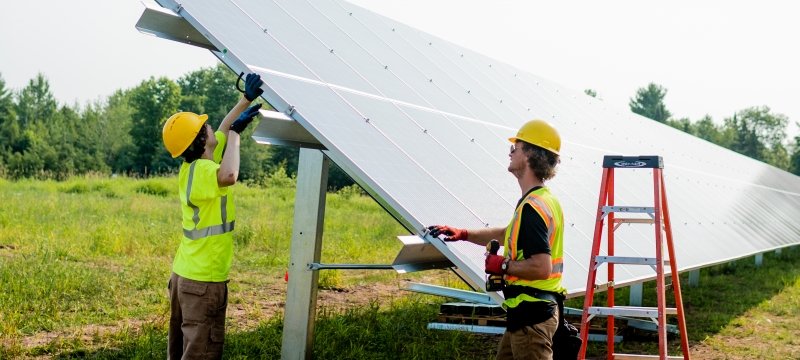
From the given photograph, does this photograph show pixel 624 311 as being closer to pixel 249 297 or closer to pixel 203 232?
pixel 203 232

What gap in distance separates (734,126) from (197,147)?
353 feet

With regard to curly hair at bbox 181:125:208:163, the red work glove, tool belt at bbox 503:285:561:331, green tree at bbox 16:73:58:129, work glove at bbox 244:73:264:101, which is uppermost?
green tree at bbox 16:73:58:129

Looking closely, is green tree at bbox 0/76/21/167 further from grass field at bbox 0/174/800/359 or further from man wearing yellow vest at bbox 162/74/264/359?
man wearing yellow vest at bbox 162/74/264/359

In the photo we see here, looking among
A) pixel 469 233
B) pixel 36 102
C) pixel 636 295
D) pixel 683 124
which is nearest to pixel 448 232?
pixel 469 233

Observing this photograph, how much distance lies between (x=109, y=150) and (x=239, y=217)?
5410 cm

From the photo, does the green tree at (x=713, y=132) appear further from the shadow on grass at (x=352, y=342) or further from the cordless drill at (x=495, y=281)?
the cordless drill at (x=495, y=281)

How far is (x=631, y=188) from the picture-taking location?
9.66 meters

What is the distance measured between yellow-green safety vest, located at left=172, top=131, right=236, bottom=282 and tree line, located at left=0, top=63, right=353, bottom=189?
53083mm

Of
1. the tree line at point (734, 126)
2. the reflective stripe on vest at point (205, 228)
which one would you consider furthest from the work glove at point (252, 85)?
the tree line at point (734, 126)

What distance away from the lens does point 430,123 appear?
278 inches

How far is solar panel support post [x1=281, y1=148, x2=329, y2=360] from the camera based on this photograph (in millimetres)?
6895

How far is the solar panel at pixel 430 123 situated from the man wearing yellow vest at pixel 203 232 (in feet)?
1.45

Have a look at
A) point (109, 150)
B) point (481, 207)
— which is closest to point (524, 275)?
point (481, 207)

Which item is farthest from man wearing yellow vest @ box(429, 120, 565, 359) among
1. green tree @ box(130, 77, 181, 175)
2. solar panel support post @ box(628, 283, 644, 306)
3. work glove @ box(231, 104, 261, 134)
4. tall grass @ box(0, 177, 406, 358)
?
green tree @ box(130, 77, 181, 175)
